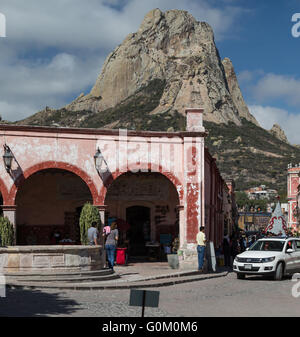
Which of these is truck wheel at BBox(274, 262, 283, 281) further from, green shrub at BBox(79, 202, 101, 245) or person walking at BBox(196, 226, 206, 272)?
green shrub at BBox(79, 202, 101, 245)

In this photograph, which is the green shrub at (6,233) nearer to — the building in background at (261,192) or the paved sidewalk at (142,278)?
the paved sidewalk at (142,278)

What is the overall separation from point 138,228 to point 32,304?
14.6 meters

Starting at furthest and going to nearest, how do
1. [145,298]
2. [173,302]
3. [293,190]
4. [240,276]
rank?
1. [293,190]
2. [240,276]
3. [173,302]
4. [145,298]

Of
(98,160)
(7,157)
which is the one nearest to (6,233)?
(7,157)

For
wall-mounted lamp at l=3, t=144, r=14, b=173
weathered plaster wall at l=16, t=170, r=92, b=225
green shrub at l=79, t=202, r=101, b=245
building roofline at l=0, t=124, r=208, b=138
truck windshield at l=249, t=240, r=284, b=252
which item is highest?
building roofline at l=0, t=124, r=208, b=138

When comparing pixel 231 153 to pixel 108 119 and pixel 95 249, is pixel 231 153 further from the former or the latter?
pixel 95 249

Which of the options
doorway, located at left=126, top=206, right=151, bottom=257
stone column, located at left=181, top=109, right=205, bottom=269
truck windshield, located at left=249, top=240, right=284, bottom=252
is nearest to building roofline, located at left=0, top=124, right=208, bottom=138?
stone column, located at left=181, top=109, right=205, bottom=269

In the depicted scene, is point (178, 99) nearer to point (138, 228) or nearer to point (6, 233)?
point (138, 228)

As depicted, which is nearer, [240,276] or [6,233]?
[240,276]

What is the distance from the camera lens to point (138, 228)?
26.2 metres

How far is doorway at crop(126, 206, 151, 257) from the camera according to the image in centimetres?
2605

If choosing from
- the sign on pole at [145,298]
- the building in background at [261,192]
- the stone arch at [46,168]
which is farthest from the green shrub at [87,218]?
the building in background at [261,192]

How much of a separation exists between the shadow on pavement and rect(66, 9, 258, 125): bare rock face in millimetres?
108289

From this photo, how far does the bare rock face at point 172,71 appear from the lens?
13400cm
